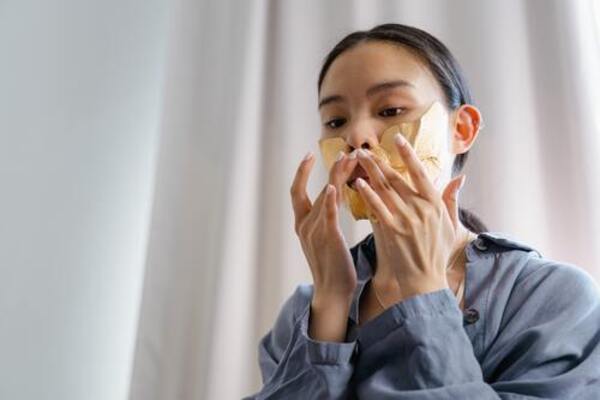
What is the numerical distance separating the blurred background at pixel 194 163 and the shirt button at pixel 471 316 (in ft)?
1.27

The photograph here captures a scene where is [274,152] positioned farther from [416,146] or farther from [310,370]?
[310,370]

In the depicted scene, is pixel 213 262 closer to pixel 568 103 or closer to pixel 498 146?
pixel 498 146

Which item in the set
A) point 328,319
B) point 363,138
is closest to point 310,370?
point 328,319

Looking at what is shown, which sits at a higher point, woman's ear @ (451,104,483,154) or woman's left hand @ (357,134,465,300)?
woman's ear @ (451,104,483,154)

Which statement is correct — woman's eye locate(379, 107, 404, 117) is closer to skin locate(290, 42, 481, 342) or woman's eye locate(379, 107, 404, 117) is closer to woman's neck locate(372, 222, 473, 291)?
skin locate(290, 42, 481, 342)

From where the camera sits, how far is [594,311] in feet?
1.90

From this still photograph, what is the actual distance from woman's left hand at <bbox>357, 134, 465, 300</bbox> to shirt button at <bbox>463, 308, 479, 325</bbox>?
0.05 meters

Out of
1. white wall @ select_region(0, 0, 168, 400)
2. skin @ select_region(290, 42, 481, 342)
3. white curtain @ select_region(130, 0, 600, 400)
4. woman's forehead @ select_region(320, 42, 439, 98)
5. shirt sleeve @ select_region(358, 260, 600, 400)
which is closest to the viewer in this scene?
shirt sleeve @ select_region(358, 260, 600, 400)

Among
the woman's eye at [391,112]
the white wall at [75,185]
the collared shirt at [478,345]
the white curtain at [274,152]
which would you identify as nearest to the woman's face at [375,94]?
the woman's eye at [391,112]

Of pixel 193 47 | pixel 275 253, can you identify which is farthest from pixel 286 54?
pixel 275 253

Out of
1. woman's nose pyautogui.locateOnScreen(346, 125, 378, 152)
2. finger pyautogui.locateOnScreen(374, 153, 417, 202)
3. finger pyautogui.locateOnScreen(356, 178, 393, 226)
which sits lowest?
finger pyautogui.locateOnScreen(356, 178, 393, 226)

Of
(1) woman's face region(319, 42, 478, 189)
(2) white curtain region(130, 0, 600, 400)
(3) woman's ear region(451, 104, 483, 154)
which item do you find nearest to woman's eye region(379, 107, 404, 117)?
(1) woman's face region(319, 42, 478, 189)

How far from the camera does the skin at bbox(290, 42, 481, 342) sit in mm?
614

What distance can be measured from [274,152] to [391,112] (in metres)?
0.51
